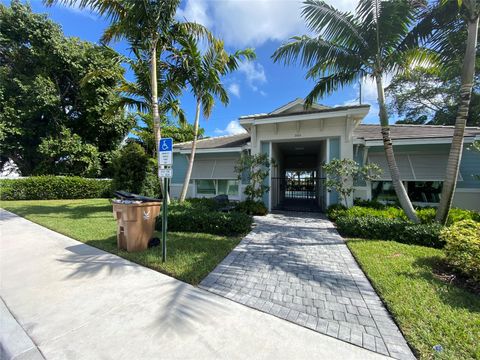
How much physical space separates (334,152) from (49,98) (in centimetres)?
2281

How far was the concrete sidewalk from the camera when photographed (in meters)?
2.19

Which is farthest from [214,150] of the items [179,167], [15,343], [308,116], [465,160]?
[465,160]

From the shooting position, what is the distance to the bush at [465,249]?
3.57 metres

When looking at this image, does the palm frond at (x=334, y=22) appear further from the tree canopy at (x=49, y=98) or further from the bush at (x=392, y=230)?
the tree canopy at (x=49, y=98)

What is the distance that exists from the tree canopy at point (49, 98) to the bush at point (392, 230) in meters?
17.4

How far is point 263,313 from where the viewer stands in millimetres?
2852

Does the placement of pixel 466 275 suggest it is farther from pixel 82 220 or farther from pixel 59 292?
pixel 82 220

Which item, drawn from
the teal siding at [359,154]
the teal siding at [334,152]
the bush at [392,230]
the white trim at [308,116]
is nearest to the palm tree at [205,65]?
the white trim at [308,116]

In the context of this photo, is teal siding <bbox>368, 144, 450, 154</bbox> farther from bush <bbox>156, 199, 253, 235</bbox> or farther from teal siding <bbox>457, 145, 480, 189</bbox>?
bush <bbox>156, 199, 253, 235</bbox>

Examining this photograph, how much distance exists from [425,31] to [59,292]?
36.7 ft

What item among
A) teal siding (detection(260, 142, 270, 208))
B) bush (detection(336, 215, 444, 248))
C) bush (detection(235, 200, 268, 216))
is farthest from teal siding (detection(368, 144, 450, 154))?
bush (detection(235, 200, 268, 216))

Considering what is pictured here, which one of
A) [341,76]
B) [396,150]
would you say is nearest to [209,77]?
[341,76]

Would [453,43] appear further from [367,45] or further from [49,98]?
[49,98]

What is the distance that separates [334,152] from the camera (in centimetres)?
987
